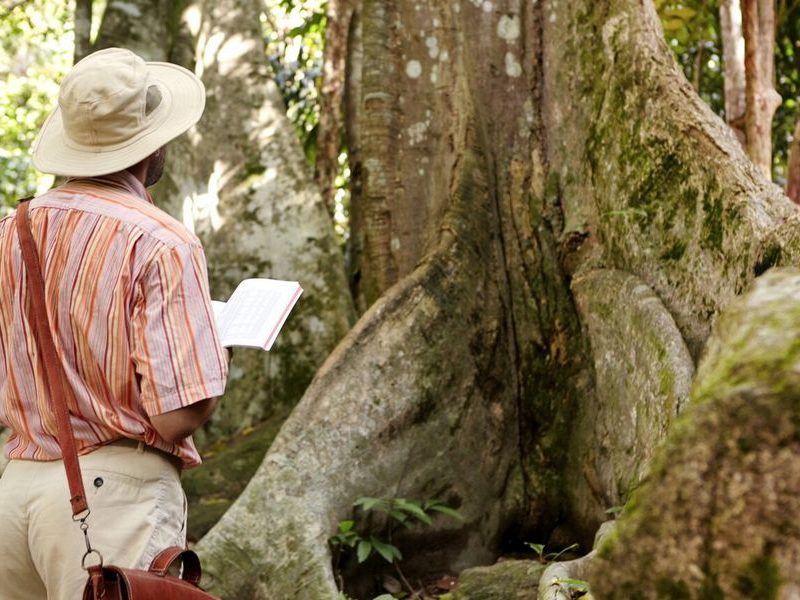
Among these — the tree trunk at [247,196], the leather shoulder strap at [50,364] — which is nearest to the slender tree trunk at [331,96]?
the tree trunk at [247,196]

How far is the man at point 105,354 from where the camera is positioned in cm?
258

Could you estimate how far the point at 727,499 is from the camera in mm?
1602

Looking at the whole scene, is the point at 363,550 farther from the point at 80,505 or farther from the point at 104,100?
the point at 104,100

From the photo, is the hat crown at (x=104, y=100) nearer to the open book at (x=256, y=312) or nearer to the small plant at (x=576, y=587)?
the open book at (x=256, y=312)

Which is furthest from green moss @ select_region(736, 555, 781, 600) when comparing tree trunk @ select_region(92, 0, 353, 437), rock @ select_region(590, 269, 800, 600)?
tree trunk @ select_region(92, 0, 353, 437)

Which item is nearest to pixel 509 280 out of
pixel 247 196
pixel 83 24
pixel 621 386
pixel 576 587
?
pixel 621 386

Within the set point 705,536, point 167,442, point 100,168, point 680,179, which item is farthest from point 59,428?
point 680,179

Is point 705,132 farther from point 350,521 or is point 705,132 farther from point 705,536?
point 705,536

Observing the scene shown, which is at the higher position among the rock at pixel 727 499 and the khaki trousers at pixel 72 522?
the rock at pixel 727 499

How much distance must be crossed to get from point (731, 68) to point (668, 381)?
14.4 feet

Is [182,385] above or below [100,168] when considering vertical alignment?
below

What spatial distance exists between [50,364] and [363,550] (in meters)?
2.25

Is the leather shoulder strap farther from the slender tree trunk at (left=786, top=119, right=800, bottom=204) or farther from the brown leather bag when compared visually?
the slender tree trunk at (left=786, top=119, right=800, bottom=204)

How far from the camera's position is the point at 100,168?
2.72 meters
